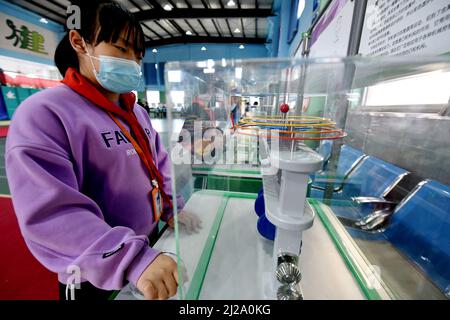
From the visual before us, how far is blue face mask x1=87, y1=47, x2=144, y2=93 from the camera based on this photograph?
0.59 meters

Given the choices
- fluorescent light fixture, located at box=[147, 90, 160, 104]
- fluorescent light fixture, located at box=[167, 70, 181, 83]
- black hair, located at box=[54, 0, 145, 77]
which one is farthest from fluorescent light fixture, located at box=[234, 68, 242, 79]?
fluorescent light fixture, located at box=[147, 90, 160, 104]

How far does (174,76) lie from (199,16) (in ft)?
20.6

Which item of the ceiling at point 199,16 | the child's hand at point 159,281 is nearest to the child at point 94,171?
the child's hand at point 159,281

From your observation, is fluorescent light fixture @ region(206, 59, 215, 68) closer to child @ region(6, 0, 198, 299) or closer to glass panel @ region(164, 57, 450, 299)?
glass panel @ region(164, 57, 450, 299)

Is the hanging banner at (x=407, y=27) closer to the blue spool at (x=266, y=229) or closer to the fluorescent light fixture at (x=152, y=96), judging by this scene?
the blue spool at (x=266, y=229)

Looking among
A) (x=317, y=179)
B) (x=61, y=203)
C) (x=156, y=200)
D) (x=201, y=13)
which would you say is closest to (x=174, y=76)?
(x=61, y=203)

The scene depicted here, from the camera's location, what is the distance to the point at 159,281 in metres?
0.36

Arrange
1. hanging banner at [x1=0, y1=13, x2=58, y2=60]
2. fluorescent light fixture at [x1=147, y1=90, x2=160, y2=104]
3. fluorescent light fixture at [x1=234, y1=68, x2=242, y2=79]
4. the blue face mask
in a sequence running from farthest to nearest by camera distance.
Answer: fluorescent light fixture at [x1=147, y1=90, x2=160, y2=104], hanging banner at [x1=0, y1=13, x2=58, y2=60], the blue face mask, fluorescent light fixture at [x1=234, y1=68, x2=242, y2=79]

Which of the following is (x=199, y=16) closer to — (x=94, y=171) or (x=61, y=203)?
(x=94, y=171)

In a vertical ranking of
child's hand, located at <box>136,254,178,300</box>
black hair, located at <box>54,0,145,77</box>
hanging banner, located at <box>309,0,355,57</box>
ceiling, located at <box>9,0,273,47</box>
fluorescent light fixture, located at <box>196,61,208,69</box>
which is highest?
ceiling, located at <box>9,0,273,47</box>

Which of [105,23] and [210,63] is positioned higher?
[105,23]

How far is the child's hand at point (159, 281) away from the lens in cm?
36
